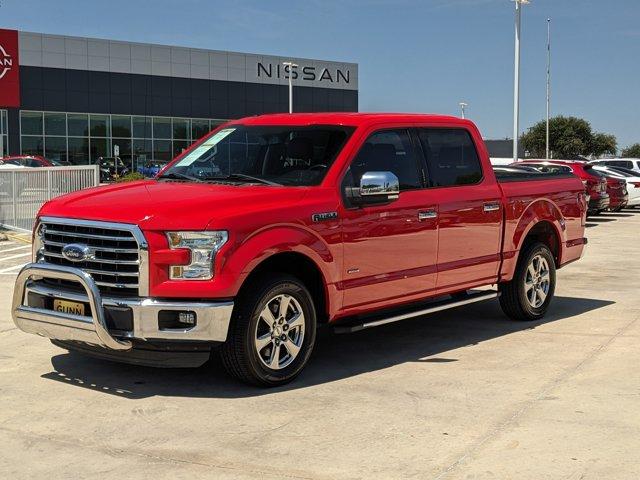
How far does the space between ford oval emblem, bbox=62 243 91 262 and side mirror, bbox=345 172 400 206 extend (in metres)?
1.99

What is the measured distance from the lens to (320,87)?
65812 millimetres

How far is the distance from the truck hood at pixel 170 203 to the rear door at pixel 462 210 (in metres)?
1.64

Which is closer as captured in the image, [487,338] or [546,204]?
[487,338]

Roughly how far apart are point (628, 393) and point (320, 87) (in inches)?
2407

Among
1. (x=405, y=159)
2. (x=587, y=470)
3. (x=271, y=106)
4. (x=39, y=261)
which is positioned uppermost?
(x=271, y=106)

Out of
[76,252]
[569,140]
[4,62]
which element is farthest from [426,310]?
[569,140]

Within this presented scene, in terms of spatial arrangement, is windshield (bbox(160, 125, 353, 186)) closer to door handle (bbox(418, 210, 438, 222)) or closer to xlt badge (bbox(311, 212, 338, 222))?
xlt badge (bbox(311, 212, 338, 222))

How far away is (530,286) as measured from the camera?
347 inches

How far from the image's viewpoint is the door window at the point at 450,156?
25.0 ft

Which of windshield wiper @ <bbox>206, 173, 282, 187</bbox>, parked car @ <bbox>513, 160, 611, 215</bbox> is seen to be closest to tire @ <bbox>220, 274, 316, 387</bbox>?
windshield wiper @ <bbox>206, 173, 282, 187</bbox>

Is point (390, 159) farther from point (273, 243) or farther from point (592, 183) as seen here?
point (592, 183)

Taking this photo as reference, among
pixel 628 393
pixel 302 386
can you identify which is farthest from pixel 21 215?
pixel 628 393

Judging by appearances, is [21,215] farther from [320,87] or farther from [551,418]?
[320,87]

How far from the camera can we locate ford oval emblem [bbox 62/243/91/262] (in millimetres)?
5945
